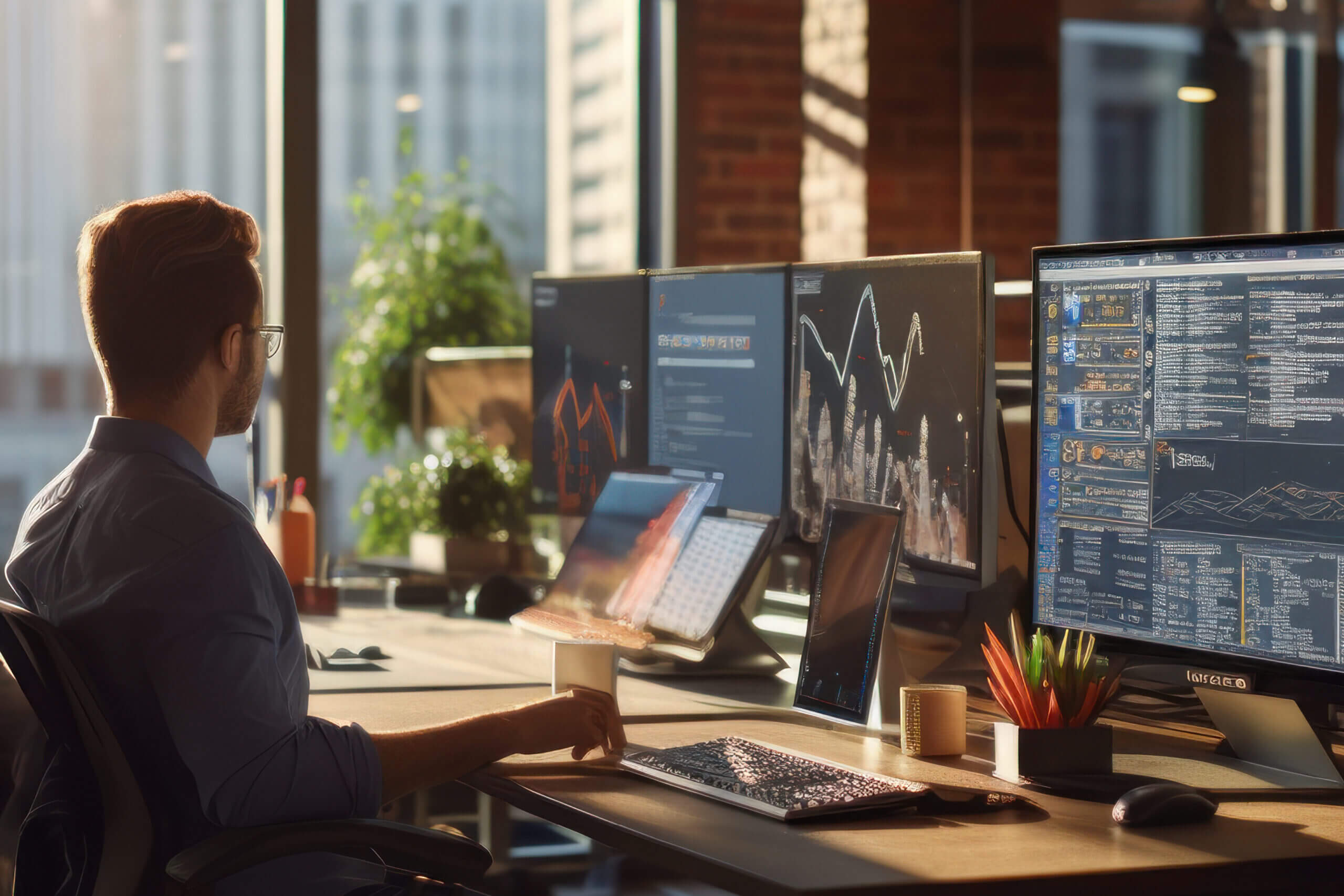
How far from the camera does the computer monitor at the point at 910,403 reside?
1642mm

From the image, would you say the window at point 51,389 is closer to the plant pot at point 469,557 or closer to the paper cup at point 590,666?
the plant pot at point 469,557

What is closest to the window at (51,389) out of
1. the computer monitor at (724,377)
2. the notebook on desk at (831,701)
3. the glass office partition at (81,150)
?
the glass office partition at (81,150)

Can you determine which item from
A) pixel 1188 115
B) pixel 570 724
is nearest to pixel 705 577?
pixel 570 724

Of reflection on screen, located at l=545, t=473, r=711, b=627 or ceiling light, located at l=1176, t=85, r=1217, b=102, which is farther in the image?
ceiling light, located at l=1176, t=85, r=1217, b=102

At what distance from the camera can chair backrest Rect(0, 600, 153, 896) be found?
1.24 metres

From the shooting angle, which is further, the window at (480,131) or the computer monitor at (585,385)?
the window at (480,131)

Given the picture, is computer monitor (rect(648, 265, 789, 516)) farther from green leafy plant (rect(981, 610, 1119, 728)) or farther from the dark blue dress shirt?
the dark blue dress shirt

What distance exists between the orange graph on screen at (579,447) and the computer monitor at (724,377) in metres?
0.12

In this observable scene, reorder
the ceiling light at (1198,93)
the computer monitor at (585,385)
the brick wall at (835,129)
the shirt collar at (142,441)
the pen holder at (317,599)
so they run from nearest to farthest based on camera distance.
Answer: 1. the shirt collar at (142,441)
2. the computer monitor at (585,385)
3. the pen holder at (317,599)
4. the brick wall at (835,129)
5. the ceiling light at (1198,93)

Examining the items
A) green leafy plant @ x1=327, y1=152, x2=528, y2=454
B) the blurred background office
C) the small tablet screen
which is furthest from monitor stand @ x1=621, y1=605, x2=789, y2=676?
green leafy plant @ x1=327, y1=152, x2=528, y2=454

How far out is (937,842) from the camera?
1198 millimetres

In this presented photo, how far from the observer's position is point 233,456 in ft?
12.3

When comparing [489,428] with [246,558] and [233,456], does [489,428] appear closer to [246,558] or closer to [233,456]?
[233,456]

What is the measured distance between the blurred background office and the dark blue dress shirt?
2.22 metres
